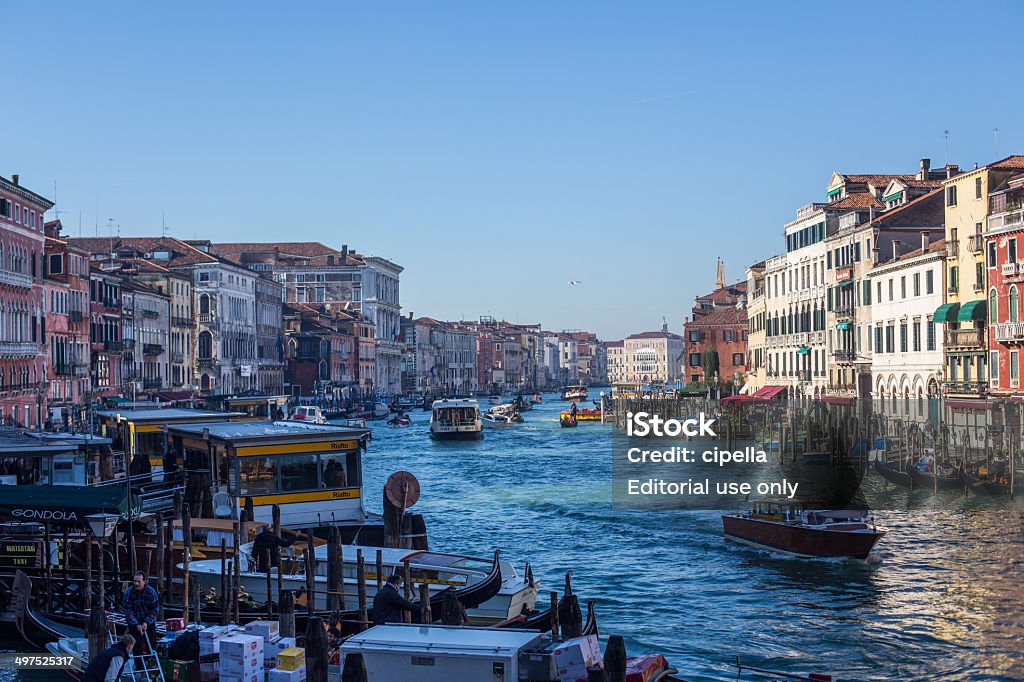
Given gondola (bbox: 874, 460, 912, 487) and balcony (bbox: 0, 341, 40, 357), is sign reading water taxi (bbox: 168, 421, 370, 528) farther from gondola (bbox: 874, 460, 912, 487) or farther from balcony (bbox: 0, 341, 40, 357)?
balcony (bbox: 0, 341, 40, 357)

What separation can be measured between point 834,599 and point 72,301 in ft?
119

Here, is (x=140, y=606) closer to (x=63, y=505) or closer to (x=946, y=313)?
(x=63, y=505)

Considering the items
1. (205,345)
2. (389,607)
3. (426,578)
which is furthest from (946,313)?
(205,345)

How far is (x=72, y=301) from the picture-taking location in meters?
46.7

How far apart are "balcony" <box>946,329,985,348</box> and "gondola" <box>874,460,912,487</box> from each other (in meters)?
4.88

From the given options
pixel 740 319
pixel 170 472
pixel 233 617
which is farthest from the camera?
pixel 740 319

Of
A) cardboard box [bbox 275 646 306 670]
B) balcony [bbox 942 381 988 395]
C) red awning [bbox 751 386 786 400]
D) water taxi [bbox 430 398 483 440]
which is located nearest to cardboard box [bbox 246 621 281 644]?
cardboard box [bbox 275 646 306 670]

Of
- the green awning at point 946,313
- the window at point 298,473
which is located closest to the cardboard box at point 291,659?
the window at point 298,473

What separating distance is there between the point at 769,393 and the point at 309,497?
116 feet

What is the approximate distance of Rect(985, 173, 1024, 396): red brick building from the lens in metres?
30.2

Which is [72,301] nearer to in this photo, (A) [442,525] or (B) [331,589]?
(A) [442,525]

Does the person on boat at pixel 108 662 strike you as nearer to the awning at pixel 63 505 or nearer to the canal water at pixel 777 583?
the canal water at pixel 777 583

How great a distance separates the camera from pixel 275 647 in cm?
1060

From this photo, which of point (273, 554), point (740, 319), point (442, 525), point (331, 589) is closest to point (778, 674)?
point (331, 589)
